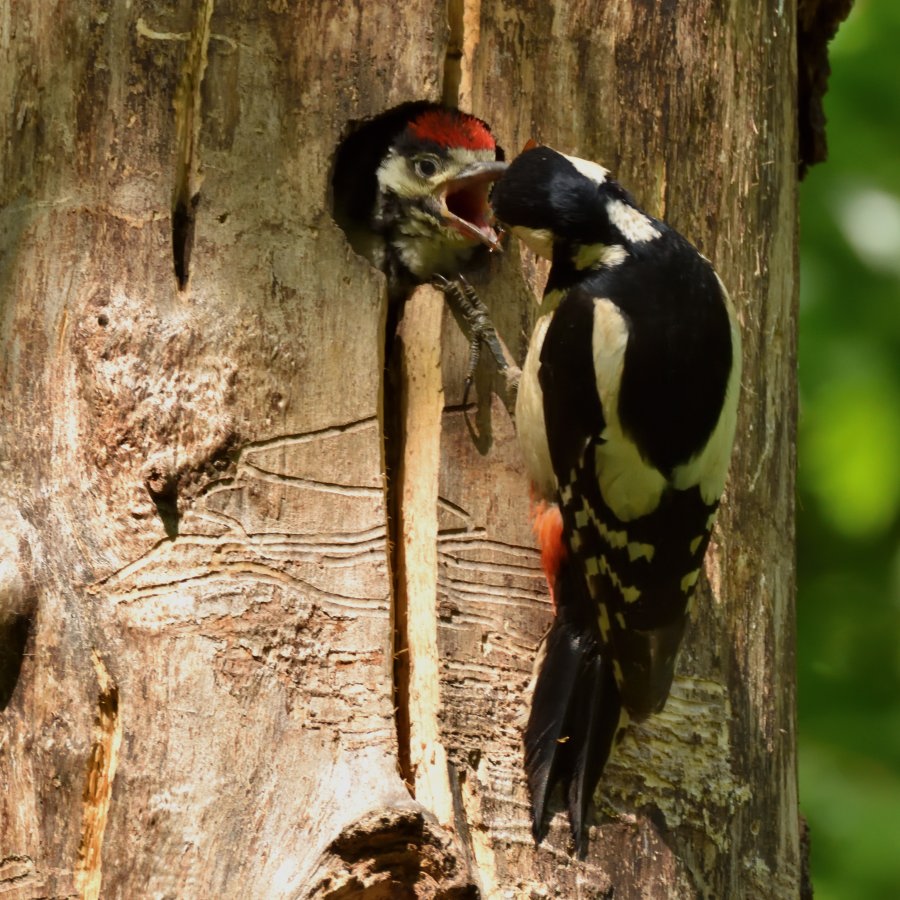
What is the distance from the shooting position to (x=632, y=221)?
9.52 feet

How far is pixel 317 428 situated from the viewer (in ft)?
8.50

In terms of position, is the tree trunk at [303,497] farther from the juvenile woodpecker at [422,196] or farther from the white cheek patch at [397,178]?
the white cheek patch at [397,178]

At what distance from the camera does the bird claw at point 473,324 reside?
2.77 meters

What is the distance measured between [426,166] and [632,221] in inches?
23.1

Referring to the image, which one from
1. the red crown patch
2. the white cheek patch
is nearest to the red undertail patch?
the red crown patch

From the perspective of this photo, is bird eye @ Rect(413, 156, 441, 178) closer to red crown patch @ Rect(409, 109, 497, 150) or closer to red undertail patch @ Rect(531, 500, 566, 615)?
red crown patch @ Rect(409, 109, 497, 150)

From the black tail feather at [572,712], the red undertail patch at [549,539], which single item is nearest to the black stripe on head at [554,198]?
the red undertail patch at [549,539]

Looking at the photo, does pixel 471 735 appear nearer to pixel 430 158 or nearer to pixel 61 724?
pixel 61 724

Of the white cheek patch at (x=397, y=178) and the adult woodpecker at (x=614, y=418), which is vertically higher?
the white cheek patch at (x=397, y=178)

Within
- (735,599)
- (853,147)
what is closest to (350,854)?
(735,599)

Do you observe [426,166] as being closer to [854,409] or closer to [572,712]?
[572,712]

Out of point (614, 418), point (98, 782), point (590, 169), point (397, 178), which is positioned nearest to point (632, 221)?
point (590, 169)

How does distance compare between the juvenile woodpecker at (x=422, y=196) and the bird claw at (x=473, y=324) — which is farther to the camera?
the juvenile woodpecker at (x=422, y=196)

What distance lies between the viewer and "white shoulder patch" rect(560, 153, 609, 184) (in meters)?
A: 2.82
